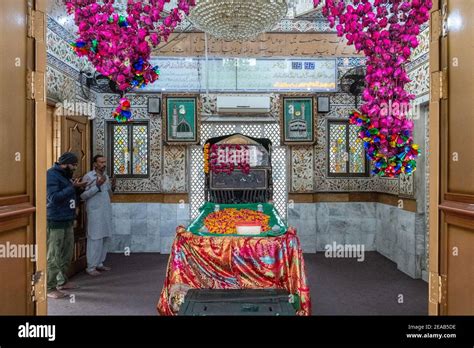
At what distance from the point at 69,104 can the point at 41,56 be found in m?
3.52

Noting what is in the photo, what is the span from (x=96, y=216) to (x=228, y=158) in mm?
2077

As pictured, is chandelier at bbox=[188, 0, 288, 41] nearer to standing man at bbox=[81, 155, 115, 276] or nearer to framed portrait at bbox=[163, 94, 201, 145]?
standing man at bbox=[81, 155, 115, 276]

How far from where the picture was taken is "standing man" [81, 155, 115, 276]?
5008 mm

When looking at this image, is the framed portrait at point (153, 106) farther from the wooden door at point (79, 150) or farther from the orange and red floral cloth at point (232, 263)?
the orange and red floral cloth at point (232, 263)

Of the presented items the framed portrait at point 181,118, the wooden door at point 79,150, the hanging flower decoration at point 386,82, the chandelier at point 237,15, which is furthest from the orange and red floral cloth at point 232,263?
the framed portrait at point 181,118

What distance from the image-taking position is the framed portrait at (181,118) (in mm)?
6180

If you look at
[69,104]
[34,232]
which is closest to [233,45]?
[69,104]

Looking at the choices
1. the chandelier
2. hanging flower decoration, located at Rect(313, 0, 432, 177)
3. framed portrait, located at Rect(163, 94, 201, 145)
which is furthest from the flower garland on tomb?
hanging flower decoration, located at Rect(313, 0, 432, 177)

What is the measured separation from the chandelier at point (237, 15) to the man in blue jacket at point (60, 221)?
2474 millimetres

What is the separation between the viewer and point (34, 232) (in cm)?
185

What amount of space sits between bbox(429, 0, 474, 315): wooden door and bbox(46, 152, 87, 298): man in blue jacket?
3.86 meters

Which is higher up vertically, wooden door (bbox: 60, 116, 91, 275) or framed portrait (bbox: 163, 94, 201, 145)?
framed portrait (bbox: 163, 94, 201, 145)

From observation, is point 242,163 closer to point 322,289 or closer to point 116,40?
point 322,289

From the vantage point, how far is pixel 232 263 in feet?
11.2
